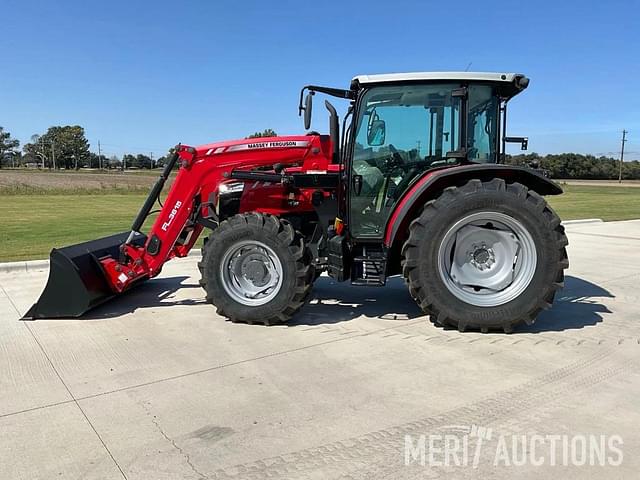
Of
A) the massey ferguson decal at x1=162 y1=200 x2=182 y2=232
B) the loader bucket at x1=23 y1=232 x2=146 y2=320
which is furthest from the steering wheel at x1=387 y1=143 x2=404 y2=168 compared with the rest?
the loader bucket at x1=23 y1=232 x2=146 y2=320

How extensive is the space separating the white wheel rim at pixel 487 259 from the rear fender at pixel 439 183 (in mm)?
429

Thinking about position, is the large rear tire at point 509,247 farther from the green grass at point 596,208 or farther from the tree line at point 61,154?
the tree line at point 61,154

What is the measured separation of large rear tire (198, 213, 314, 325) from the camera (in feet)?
16.9

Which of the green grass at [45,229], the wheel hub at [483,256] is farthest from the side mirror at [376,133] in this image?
the green grass at [45,229]

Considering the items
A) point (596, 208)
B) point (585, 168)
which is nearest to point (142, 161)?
point (585, 168)

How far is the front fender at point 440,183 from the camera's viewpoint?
16.3ft

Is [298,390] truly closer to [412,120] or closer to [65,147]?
[412,120]

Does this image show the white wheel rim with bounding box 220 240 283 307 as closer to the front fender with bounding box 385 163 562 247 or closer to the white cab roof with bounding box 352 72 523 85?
the front fender with bounding box 385 163 562 247

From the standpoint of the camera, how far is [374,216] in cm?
543

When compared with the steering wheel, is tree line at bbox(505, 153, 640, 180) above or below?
above

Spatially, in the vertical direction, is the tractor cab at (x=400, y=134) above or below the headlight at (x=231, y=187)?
above

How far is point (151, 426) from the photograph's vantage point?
3.18m
